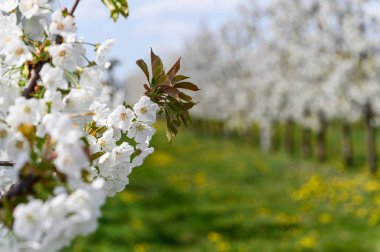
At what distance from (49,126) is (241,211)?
995 centimetres

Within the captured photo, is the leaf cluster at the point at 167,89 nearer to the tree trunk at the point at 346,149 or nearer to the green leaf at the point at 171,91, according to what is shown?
the green leaf at the point at 171,91

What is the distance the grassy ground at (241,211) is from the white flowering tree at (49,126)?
5.62 meters

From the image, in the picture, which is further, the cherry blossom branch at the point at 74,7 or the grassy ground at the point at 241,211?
the grassy ground at the point at 241,211

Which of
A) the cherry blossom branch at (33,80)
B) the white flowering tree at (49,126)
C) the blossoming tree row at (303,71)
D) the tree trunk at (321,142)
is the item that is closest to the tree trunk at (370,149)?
the blossoming tree row at (303,71)

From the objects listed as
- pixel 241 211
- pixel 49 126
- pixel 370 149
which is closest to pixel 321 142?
pixel 370 149

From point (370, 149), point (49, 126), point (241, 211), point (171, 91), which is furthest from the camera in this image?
point (370, 149)

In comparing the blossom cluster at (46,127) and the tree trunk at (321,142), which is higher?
the blossom cluster at (46,127)

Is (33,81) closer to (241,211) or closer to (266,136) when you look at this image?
(241,211)

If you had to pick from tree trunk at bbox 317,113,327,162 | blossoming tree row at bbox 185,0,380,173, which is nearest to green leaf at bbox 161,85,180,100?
blossoming tree row at bbox 185,0,380,173

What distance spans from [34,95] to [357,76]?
1633cm

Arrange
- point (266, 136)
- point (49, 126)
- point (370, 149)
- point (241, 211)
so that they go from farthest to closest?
1. point (266, 136)
2. point (370, 149)
3. point (241, 211)
4. point (49, 126)

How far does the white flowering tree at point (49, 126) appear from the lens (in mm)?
862

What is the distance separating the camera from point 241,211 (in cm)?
1060

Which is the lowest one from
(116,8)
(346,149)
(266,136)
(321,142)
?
(346,149)
